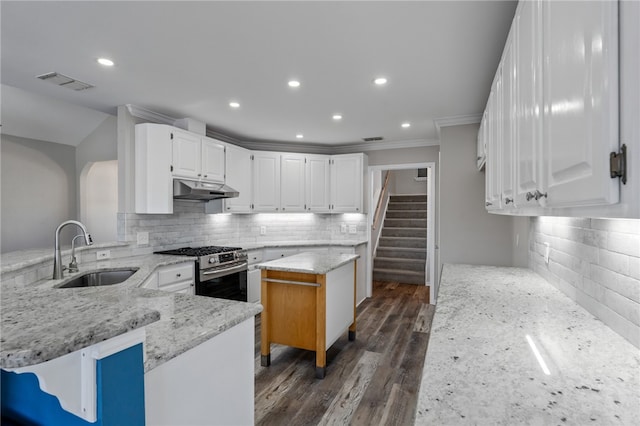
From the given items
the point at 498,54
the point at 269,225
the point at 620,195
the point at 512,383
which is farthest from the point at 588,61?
the point at 269,225

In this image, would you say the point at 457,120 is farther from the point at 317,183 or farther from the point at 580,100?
the point at 580,100

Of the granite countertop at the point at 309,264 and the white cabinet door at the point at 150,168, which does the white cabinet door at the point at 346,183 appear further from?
the white cabinet door at the point at 150,168

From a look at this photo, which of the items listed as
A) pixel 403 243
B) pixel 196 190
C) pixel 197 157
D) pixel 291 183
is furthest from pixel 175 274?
pixel 403 243

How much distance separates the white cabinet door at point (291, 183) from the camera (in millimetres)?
5176

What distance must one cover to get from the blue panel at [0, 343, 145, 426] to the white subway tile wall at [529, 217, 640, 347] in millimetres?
1550

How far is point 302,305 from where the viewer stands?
2.98 meters

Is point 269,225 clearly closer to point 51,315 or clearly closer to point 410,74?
point 410,74

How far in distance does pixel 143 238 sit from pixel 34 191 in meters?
2.03

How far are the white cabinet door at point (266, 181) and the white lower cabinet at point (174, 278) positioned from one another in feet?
5.70

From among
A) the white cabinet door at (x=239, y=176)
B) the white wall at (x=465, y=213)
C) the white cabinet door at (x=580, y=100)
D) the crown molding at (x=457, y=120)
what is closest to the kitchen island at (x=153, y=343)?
the white cabinet door at (x=580, y=100)

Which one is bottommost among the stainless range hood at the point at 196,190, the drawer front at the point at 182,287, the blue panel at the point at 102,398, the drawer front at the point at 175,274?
the drawer front at the point at 182,287

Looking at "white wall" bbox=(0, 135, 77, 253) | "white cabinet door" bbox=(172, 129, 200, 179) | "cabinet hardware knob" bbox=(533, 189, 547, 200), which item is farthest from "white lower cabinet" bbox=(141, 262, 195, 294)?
"cabinet hardware knob" bbox=(533, 189, 547, 200)

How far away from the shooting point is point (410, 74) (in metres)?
2.65

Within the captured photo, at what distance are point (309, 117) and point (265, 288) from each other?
2.04m
